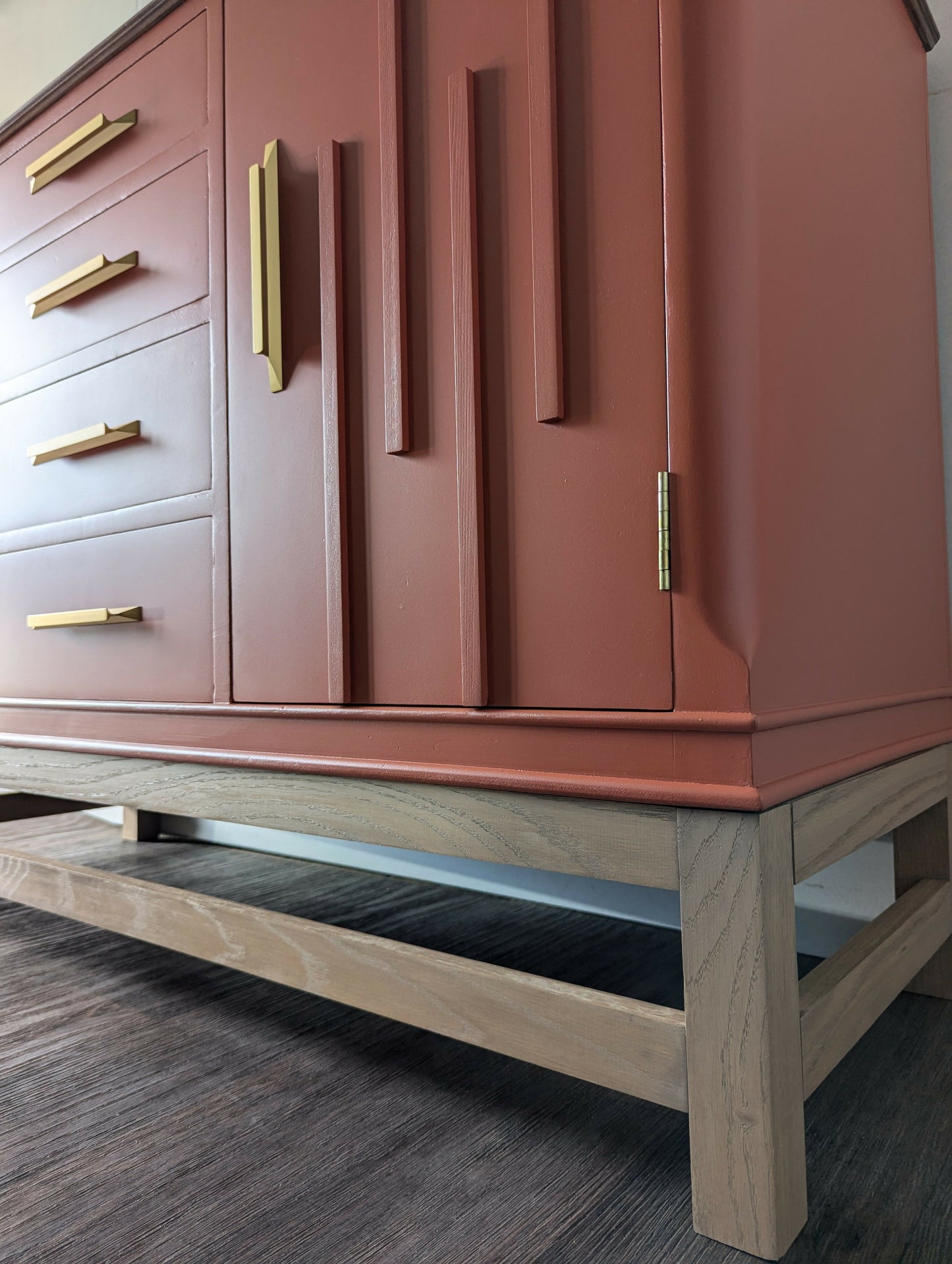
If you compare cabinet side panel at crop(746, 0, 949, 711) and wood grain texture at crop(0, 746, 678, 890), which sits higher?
cabinet side panel at crop(746, 0, 949, 711)

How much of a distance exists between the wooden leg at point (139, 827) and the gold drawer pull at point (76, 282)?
1.09 metres

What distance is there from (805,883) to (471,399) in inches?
29.4

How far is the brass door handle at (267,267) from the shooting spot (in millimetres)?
825

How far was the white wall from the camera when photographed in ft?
3.40

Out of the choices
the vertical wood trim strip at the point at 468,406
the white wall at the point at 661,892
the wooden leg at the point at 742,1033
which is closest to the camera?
the wooden leg at the point at 742,1033

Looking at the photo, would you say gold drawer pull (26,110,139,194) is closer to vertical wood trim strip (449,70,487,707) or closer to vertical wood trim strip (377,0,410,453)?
vertical wood trim strip (377,0,410,453)

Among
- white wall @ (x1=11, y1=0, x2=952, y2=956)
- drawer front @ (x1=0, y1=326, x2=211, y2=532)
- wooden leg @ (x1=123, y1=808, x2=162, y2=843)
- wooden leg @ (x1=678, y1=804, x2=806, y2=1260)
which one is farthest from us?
wooden leg @ (x1=123, y1=808, x2=162, y2=843)

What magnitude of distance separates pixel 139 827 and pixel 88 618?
100 cm

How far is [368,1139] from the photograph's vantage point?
68cm

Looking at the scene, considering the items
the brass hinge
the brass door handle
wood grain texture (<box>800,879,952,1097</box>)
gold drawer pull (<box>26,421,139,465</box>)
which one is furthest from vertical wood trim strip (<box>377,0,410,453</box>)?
wood grain texture (<box>800,879,952,1097</box>)

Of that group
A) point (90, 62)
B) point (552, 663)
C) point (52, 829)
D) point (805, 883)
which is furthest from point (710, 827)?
point (52, 829)

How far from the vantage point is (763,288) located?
59 centimetres

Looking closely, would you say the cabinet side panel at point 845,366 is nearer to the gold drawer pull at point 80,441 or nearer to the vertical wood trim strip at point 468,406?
the vertical wood trim strip at point 468,406

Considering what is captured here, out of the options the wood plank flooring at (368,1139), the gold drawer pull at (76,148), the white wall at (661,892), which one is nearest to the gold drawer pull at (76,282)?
the gold drawer pull at (76,148)
